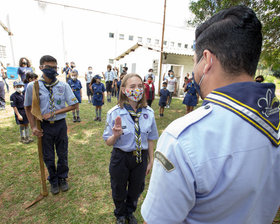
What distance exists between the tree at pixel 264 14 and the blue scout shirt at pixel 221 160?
6.16 meters

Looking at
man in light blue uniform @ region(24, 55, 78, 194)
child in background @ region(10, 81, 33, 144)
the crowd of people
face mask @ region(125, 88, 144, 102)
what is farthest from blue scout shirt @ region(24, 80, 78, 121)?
the crowd of people

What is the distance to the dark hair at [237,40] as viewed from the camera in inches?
31.4

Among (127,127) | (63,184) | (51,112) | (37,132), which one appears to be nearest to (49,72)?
(51,112)

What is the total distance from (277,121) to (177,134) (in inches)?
18.4

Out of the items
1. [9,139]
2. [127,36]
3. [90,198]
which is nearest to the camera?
[90,198]

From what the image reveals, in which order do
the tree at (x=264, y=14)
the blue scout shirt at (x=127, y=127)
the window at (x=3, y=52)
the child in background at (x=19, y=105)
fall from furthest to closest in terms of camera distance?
the window at (x=3, y=52)
the tree at (x=264, y=14)
the child in background at (x=19, y=105)
the blue scout shirt at (x=127, y=127)

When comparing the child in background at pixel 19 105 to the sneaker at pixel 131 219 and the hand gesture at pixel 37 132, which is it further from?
the sneaker at pixel 131 219

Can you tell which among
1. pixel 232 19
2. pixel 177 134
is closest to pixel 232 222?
pixel 177 134

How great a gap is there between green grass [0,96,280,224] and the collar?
102 inches

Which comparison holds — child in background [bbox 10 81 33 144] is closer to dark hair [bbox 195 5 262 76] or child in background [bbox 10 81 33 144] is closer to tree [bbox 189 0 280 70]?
dark hair [bbox 195 5 262 76]

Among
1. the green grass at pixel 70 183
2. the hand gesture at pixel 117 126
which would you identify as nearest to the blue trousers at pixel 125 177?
the hand gesture at pixel 117 126

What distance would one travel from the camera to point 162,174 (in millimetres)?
722

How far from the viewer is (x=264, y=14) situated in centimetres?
600

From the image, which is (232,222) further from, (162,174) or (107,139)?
(107,139)
